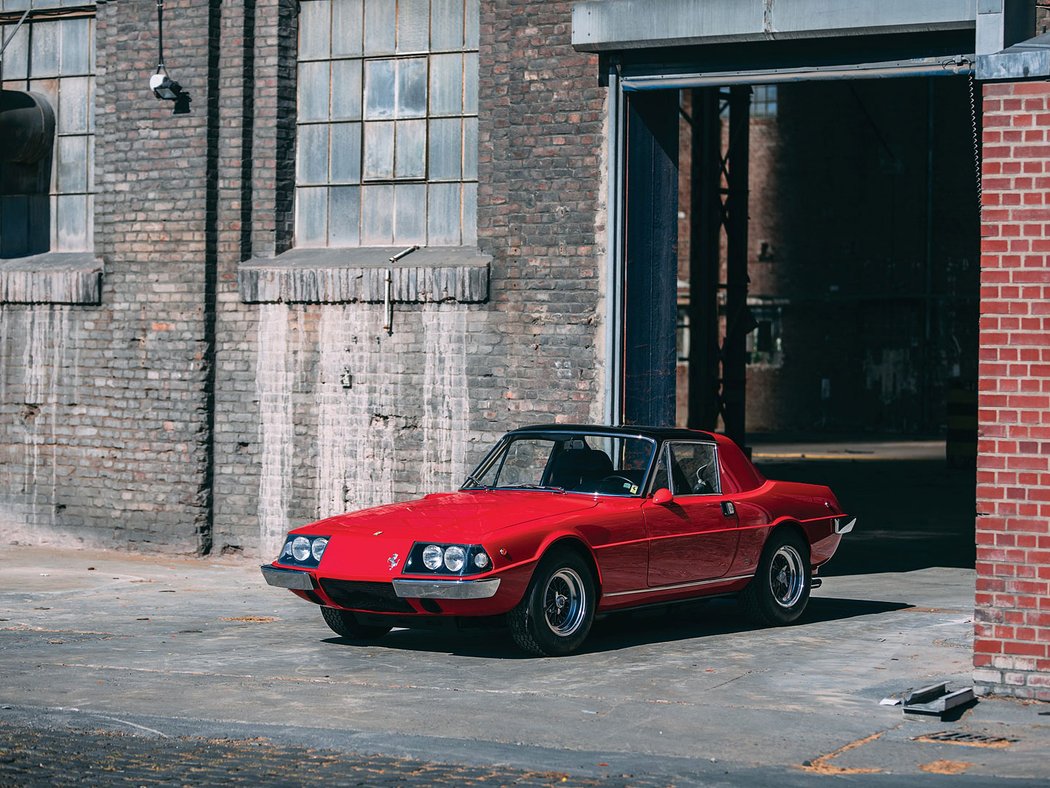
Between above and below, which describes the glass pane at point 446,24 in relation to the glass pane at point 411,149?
above

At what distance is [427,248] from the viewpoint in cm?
1461

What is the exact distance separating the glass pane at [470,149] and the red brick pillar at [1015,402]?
21.3ft

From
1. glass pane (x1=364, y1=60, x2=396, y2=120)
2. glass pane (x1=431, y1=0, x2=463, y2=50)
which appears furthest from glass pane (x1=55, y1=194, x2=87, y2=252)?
glass pane (x1=431, y1=0, x2=463, y2=50)

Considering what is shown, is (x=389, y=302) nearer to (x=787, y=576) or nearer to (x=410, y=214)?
(x=410, y=214)

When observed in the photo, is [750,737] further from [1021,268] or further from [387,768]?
[1021,268]

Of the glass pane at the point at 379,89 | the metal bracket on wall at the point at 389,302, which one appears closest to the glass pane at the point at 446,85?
the glass pane at the point at 379,89

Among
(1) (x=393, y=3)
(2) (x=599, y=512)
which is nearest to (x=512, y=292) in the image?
(1) (x=393, y=3)

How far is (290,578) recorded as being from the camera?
9.69 metres

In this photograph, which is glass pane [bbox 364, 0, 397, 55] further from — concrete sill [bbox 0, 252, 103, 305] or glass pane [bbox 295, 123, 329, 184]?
concrete sill [bbox 0, 252, 103, 305]

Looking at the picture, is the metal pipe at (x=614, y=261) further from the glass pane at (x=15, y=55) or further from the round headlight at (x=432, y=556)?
the glass pane at (x=15, y=55)

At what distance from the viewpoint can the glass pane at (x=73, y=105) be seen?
16062 mm

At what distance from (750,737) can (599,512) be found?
105 inches

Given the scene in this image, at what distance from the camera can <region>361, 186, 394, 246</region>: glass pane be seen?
586 inches

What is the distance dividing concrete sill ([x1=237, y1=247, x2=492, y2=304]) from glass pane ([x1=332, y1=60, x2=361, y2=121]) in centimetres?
124
